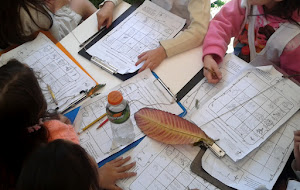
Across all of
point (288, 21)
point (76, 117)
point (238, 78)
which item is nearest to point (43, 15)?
point (76, 117)

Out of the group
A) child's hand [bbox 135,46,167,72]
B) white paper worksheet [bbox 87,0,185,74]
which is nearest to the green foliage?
white paper worksheet [bbox 87,0,185,74]

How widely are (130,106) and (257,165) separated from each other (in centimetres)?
47

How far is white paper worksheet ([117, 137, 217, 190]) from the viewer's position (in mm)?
800

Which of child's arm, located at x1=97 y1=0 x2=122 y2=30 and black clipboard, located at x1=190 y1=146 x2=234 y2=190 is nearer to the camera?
black clipboard, located at x1=190 y1=146 x2=234 y2=190

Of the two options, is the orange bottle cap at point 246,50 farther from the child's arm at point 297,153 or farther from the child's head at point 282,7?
the child's arm at point 297,153

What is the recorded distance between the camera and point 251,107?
918 millimetres

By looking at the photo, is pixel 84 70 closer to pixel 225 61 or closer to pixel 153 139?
pixel 153 139

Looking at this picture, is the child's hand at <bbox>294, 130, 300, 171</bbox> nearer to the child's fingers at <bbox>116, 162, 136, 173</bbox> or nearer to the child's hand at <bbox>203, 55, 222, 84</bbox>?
the child's hand at <bbox>203, 55, 222, 84</bbox>

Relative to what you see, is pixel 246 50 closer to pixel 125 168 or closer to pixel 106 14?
pixel 106 14

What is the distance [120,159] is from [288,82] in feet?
2.16

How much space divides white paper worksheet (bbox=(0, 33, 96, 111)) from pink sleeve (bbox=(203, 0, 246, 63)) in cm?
52

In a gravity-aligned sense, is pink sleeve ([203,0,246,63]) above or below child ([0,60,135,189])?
below

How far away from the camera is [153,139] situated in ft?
2.91

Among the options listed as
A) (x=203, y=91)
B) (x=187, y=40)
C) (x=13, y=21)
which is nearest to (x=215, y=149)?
(x=203, y=91)
